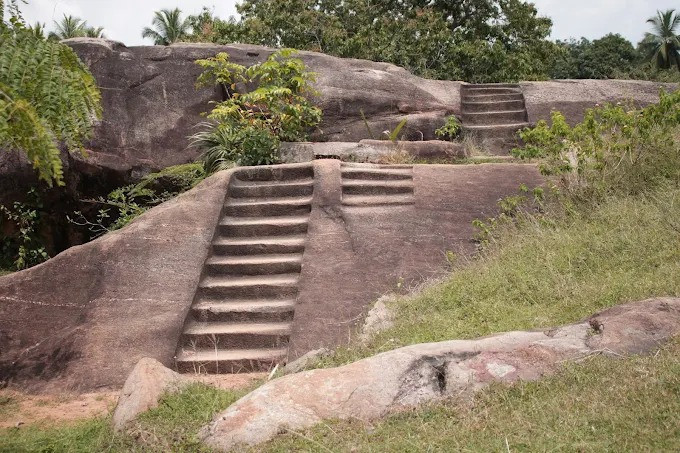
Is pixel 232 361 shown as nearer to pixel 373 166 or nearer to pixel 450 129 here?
pixel 373 166

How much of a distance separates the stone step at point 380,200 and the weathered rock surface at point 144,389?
417 centimetres

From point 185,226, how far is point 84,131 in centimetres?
367

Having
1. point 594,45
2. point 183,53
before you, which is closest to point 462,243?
point 183,53

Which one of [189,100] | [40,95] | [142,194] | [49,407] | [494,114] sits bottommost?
[49,407]

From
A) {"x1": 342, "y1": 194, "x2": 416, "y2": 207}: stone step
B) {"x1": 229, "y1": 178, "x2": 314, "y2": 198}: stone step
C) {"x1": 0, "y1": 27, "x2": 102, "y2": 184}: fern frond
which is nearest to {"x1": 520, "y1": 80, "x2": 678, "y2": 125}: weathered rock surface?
{"x1": 342, "y1": 194, "x2": 416, "y2": 207}: stone step

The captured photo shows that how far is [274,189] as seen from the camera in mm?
9828

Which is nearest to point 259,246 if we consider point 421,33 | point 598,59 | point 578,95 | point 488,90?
point 488,90

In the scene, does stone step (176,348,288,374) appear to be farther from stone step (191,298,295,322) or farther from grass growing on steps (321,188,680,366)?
Answer: grass growing on steps (321,188,680,366)

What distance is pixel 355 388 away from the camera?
4629 mm

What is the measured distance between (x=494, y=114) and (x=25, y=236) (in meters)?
8.10

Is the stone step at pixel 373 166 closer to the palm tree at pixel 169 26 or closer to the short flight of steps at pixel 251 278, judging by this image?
the short flight of steps at pixel 251 278

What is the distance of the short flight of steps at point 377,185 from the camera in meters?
9.34

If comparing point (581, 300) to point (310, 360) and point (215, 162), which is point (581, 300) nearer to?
point (310, 360)

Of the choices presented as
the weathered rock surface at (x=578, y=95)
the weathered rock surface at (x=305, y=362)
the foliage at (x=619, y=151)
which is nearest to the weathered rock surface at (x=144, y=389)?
the weathered rock surface at (x=305, y=362)
